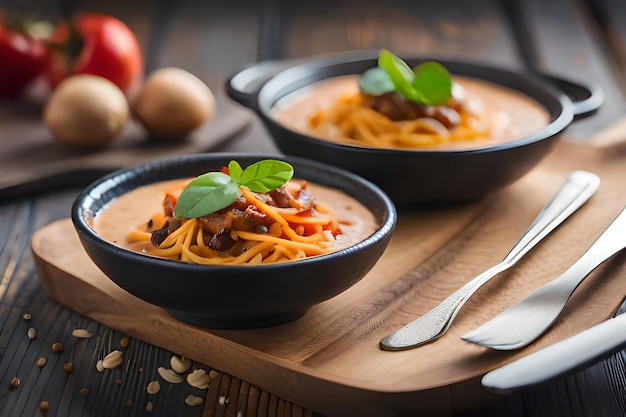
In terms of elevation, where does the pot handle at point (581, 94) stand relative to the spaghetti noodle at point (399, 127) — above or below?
above

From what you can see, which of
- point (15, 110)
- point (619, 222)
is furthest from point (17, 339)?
point (15, 110)

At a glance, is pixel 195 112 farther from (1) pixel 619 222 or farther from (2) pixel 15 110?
(1) pixel 619 222

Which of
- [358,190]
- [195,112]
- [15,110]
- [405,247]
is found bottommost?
[15,110]

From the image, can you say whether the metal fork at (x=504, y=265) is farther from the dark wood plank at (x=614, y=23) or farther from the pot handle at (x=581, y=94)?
the dark wood plank at (x=614, y=23)

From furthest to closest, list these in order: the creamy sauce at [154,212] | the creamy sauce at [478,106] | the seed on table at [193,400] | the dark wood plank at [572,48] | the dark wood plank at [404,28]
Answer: the dark wood plank at [404,28] < the dark wood plank at [572,48] < the creamy sauce at [478,106] < the creamy sauce at [154,212] < the seed on table at [193,400]

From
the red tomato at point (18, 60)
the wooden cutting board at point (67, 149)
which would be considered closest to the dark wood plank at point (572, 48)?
the wooden cutting board at point (67, 149)

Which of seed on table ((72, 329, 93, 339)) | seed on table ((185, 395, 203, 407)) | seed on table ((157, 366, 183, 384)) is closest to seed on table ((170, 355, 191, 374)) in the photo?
seed on table ((157, 366, 183, 384))
